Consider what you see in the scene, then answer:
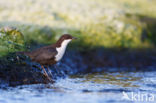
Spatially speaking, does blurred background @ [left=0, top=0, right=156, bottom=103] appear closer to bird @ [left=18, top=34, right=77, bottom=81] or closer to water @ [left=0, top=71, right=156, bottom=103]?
water @ [left=0, top=71, right=156, bottom=103]

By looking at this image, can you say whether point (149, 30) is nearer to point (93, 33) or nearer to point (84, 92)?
point (93, 33)

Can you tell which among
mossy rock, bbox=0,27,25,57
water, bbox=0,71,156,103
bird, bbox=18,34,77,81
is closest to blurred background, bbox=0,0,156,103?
mossy rock, bbox=0,27,25,57

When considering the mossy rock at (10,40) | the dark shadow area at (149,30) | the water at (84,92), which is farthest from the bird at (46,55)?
the dark shadow area at (149,30)

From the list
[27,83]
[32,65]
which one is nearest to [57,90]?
[27,83]

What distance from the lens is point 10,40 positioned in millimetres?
8383

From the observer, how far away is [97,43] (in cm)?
1241

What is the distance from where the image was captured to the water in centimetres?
627

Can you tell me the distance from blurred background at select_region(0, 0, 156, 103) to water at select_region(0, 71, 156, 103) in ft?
1.24

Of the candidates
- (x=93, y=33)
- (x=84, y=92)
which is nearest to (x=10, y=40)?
(x=84, y=92)

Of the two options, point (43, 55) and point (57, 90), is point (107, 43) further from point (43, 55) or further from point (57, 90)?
point (57, 90)

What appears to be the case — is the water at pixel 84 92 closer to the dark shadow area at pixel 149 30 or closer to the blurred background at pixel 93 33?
the blurred background at pixel 93 33

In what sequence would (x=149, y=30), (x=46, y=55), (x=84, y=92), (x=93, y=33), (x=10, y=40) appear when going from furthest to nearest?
1. (x=149, y=30)
2. (x=93, y=33)
3. (x=10, y=40)
4. (x=46, y=55)
5. (x=84, y=92)

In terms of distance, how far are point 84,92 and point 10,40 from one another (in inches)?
96.7

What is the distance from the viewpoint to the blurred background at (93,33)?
1015 cm
